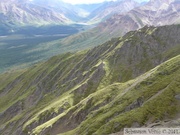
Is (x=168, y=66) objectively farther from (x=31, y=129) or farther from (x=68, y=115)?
(x=31, y=129)

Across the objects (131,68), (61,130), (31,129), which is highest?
(131,68)

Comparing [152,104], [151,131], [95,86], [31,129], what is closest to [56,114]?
[31,129]

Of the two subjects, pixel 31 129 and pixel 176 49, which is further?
pixel 176 49

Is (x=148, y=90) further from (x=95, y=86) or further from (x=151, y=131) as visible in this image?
(x=95, y=86)

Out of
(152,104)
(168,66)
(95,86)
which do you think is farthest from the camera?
(95,86)

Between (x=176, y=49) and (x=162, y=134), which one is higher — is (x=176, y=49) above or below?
above

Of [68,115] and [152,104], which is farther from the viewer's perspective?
[68,115]

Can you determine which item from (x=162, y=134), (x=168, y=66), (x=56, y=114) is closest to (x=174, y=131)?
(x=162, y=134)

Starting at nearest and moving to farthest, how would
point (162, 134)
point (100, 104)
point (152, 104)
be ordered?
point (162, 134)
point (152, 104)
point (100, 104)

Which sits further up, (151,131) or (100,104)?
(100,104)
